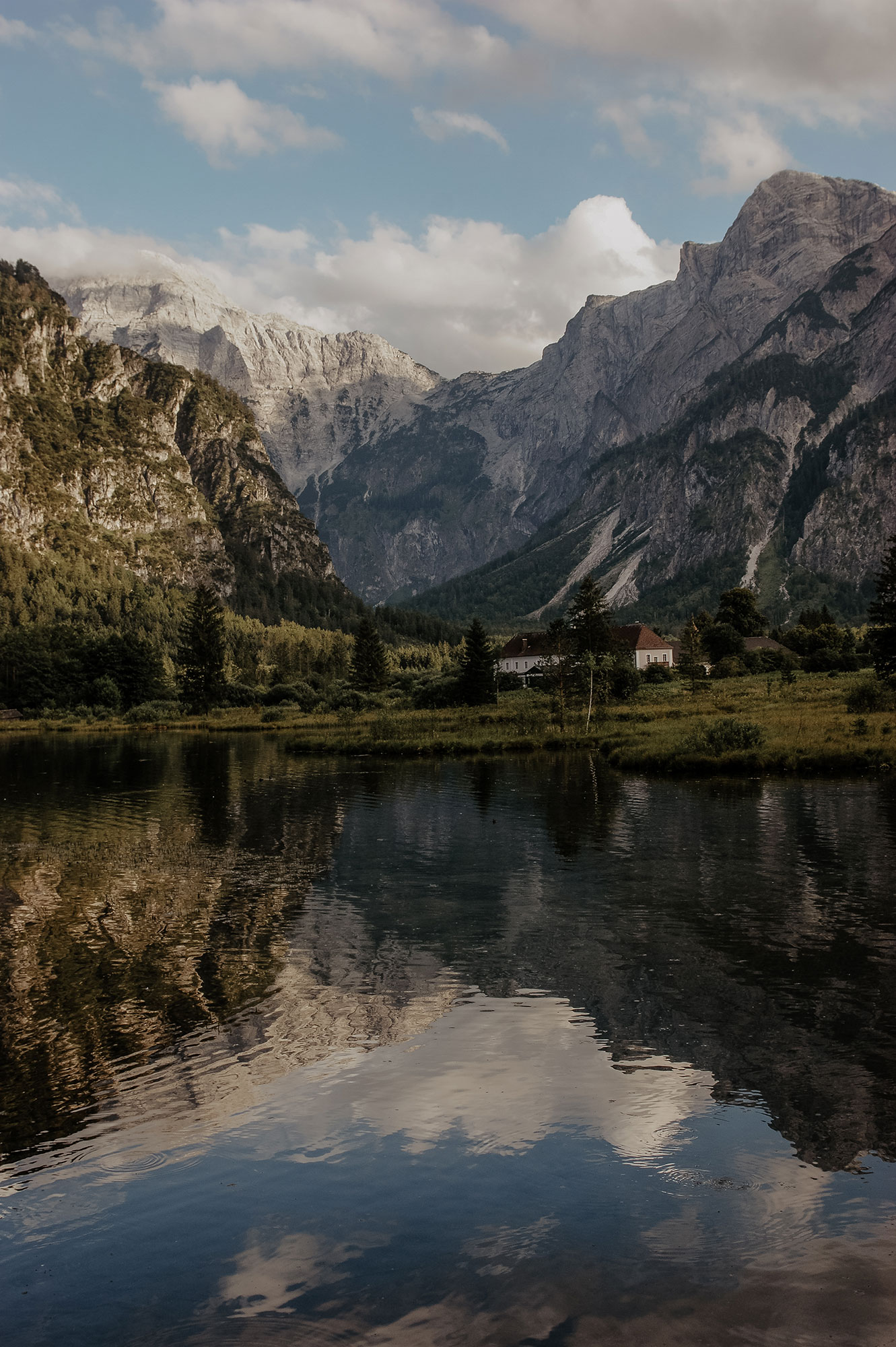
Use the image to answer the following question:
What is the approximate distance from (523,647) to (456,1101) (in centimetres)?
17082

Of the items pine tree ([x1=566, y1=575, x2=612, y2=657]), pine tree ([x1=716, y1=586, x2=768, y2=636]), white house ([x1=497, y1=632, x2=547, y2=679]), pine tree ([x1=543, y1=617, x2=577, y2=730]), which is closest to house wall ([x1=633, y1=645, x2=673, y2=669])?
pine tree ([x1=716, y1=586, x2=768, y2=636])

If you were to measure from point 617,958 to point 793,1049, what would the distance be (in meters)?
5.69

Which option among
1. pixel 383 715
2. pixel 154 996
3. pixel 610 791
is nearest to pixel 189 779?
pixel 610 791

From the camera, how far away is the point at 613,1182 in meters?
12.1

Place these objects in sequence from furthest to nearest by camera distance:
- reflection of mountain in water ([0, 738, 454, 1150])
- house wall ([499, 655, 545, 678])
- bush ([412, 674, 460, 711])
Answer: house wall ([499, 655, 545, 678]) → bush ([412, 674, 460, 711]) → reflection of mountain in water ([0, 738, 454, 1150])

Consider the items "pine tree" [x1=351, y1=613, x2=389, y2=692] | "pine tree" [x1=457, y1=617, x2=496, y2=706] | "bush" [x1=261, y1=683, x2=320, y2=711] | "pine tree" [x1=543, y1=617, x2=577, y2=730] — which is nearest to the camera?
"pine tree" [x1=543, y1=617, x2=577, y2=730]

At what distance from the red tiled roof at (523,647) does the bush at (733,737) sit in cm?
11963

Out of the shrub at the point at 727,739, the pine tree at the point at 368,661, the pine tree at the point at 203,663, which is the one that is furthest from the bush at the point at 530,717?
the pine tree at the point at 203,663

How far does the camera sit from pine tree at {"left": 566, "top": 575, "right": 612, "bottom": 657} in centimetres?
10044

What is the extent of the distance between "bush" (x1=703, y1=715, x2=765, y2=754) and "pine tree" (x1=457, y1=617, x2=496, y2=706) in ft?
164

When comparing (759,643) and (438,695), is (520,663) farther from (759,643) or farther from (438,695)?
(438,695)

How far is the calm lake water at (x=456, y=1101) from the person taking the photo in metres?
9.91

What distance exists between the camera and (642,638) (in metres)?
170

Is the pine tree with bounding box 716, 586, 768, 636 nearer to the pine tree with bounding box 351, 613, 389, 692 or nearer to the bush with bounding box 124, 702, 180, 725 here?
the pine tree with bounding box 351, 613, 389, 692
